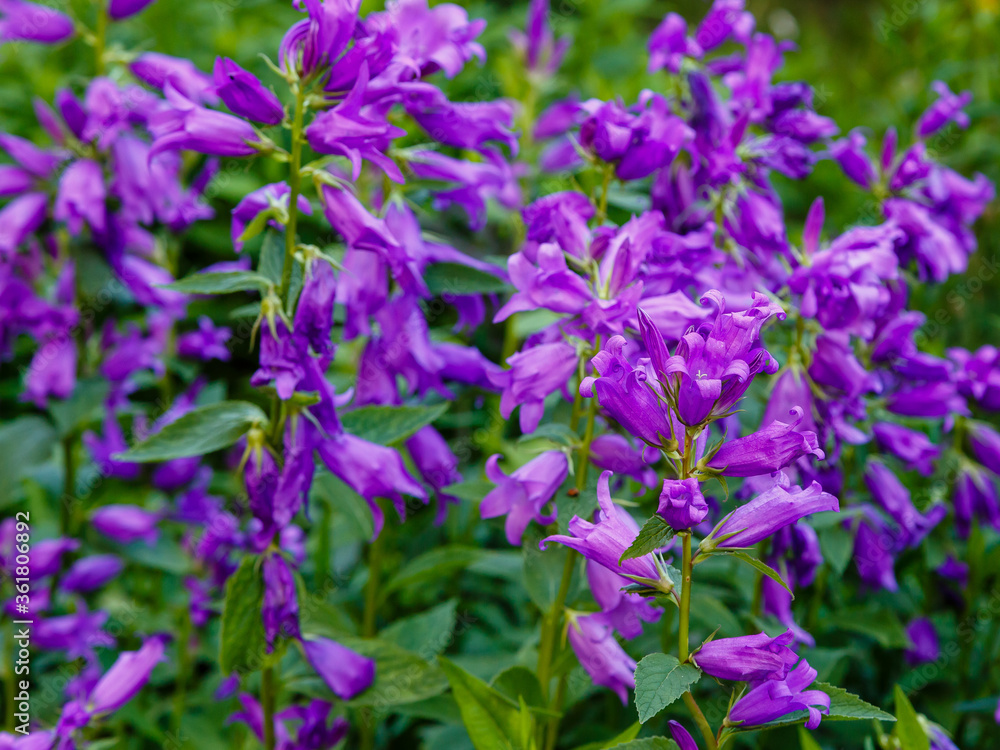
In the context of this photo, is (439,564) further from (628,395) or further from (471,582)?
(628,395)

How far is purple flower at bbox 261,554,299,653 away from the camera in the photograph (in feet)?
4.95

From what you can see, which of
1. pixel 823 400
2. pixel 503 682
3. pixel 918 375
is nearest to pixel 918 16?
pixel 918 375

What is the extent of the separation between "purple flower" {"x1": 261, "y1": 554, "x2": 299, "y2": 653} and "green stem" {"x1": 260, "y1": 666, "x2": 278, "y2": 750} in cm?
11

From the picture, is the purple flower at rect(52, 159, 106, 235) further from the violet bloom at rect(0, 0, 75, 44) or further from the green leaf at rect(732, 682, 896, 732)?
the green leaf at rect(732, 682, 896, 732)

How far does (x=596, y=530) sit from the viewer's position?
1.14 m

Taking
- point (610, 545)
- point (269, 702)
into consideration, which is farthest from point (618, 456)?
point (269, 702)

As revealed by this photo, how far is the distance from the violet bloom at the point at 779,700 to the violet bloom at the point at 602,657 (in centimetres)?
34

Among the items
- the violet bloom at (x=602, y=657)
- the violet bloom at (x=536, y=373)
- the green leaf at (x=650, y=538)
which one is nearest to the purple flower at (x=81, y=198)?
the violet bloom at (x=536, y=373)

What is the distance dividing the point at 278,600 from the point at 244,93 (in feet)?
2.62

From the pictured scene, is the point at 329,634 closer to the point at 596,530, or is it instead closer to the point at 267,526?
the point at 267,526

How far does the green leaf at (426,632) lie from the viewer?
1840mm

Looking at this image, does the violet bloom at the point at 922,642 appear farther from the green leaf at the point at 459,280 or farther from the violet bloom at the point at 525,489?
the green leaf at the point at 459,280

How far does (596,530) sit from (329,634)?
2.71 feet

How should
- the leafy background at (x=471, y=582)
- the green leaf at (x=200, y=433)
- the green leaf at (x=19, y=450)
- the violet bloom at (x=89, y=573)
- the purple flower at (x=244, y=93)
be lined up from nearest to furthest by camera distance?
the purple flower at (x=244, y=93) < the green leaf at (x=200, y=433) < the leafy background at (x=471, y=582) < the green leaf at (x=19, y=450) < the violet bloom at (x=89, y=573)
